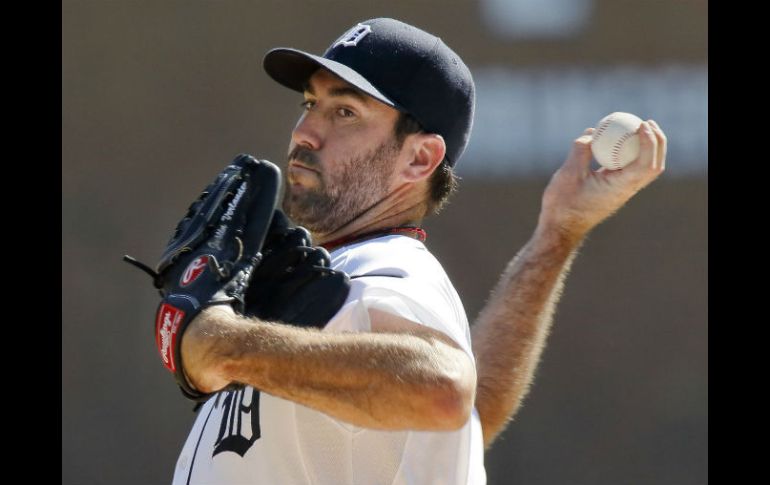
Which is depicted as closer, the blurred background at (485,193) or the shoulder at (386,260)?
the shoulder at (386,260)

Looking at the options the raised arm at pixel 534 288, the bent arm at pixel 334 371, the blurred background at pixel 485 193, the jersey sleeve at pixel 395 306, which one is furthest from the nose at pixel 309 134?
the blurred background at pixel 485 193

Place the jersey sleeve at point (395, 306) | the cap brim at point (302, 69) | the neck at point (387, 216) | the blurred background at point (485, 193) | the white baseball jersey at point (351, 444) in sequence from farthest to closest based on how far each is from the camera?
1. the blurred background at point (485, 193)
2. the neck at point (387, 216)
3. the cap brim at point (302, 69)
4. the white baseball jersey at point (351, 444)
5. the jersey sleeve at point (395, 306)

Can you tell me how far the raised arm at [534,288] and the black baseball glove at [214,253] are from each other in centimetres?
121

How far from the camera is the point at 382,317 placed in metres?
2.20

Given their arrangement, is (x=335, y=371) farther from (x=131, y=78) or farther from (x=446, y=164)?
(x=131, y=78)

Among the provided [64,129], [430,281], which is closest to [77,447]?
[64,129]

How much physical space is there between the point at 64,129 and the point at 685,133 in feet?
11.9

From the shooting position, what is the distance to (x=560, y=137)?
265 inches

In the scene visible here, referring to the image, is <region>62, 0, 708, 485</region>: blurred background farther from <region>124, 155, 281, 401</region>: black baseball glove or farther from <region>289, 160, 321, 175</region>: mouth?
<region>124, 155, 281, 401</region>: black baseball glove

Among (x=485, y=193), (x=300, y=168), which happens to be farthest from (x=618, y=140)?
(x=485, y=193)

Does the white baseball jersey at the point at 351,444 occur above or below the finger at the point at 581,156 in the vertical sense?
below

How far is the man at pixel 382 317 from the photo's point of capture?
2.03 meters

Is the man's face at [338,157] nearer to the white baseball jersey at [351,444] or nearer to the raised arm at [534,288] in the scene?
the white baseball jersey at [351,444]

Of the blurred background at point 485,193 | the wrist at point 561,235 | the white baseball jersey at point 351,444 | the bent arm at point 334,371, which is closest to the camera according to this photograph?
the bent arm at point 334,371
